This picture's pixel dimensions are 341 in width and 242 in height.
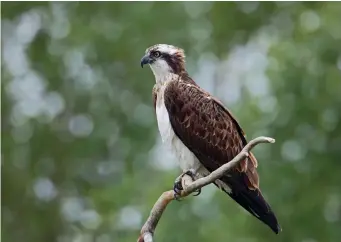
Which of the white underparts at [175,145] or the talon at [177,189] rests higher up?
the white underparts at [175,145]

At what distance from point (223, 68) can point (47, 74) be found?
10.0 ft

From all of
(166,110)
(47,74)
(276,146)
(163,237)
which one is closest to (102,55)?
(47,74)

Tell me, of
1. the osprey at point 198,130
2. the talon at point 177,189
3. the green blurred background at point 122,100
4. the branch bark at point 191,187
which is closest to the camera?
the branch bark at point 191,187

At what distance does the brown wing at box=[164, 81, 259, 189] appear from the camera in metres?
7.01

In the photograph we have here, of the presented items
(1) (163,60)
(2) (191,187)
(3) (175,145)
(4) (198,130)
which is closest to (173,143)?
(3) (175,145)

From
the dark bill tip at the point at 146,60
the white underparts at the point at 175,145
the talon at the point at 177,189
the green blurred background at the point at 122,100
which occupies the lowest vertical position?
the talon at the point at 177,189

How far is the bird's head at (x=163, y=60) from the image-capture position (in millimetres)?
7371

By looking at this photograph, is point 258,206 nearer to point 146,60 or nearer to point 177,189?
point 177,189

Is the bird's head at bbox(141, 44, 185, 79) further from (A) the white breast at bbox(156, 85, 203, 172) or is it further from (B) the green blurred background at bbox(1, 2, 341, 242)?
(B) the green blurred background at bbox(1, 2, 341, 242)

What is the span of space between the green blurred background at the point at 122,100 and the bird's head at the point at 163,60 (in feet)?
24.1

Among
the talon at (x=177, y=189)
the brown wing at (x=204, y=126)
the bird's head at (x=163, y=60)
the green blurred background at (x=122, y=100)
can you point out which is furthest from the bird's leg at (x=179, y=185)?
the green blurred background at (x=122, y=100)

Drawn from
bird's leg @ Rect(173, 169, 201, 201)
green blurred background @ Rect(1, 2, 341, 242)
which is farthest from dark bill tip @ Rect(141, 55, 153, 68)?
green blurred background @ Rect(1, 2, 341, 242)

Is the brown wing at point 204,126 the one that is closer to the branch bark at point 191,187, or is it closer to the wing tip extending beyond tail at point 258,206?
the wing tip extending beyond tail at point 258,206

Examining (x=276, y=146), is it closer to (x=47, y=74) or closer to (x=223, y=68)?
(x=223, y=68)
